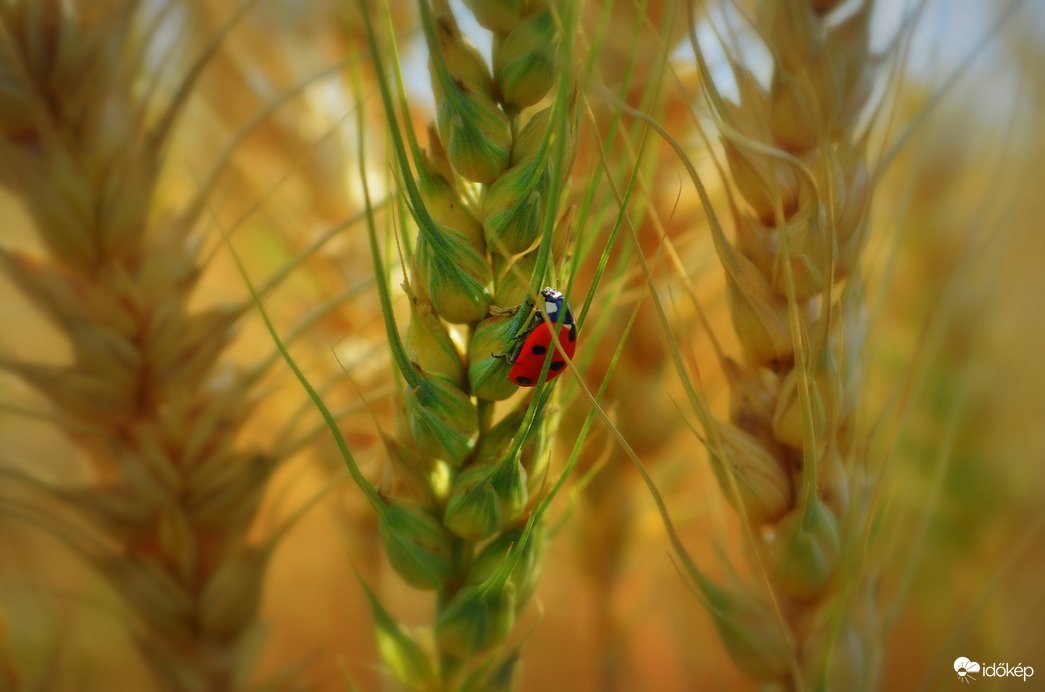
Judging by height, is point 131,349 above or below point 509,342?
above

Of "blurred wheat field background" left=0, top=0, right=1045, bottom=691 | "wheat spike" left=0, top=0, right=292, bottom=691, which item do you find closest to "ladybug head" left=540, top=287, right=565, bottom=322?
"blurred wheat field background" left=0, top=0, right=1045, bottom=691

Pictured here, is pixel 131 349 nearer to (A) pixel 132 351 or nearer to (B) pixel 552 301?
(A) pixel 132 351

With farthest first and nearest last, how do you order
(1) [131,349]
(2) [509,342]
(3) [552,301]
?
(1) [131,349], (3) [552,301], (2) [509,342]

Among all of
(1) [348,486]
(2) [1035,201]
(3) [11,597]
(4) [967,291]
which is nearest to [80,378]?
(3) [11,597]

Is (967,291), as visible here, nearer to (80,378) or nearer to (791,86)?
(791,86)

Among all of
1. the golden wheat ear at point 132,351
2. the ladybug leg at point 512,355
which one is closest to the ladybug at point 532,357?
the ladybug leg at point 512,355

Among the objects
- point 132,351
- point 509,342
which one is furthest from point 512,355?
point 132,351

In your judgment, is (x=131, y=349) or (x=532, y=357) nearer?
(x=532, y=357)

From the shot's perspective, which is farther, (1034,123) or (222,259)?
(222,259)
